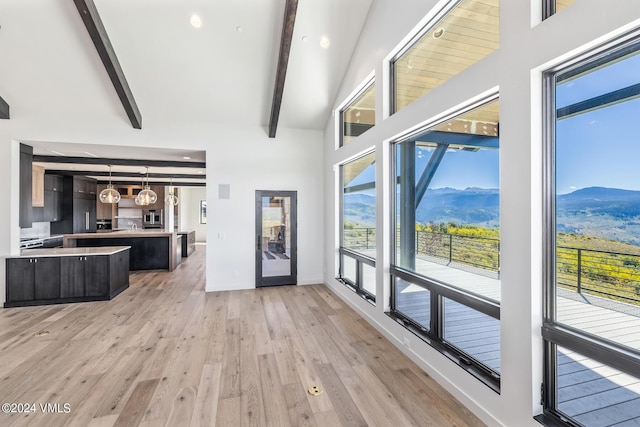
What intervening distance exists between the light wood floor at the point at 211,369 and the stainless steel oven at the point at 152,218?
765 cm

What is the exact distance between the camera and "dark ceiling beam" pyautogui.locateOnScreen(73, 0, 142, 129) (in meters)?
3.52

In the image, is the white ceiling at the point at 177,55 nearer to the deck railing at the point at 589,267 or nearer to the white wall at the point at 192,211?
the deck railing at the point at 589,267

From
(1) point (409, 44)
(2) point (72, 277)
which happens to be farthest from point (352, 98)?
(2) point (72, 277)

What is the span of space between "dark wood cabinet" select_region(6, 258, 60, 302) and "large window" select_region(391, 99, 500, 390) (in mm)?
5492

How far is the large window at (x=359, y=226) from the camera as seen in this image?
172 inches

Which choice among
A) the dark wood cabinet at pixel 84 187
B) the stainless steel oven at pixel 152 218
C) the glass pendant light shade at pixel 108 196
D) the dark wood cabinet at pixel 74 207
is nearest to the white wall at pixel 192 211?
the stainless steel oven at pixel 152 218

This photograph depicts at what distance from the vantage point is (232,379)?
2748 millimetres

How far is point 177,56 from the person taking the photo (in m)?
4.46

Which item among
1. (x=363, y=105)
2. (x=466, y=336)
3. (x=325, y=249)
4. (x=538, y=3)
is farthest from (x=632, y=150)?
(x=325, y=249)

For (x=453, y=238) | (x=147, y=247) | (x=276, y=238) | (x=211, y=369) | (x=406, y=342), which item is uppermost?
(x=453, y=238)

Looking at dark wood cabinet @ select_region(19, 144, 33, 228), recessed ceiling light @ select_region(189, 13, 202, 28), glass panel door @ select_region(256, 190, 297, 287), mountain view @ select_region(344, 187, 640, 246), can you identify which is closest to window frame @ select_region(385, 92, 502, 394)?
mountain view @ select_region(344, 187, 640, 246)

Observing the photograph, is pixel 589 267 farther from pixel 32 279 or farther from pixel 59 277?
pixel 32 279

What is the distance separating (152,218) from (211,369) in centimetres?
1084

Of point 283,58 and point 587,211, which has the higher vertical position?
point 283,58
